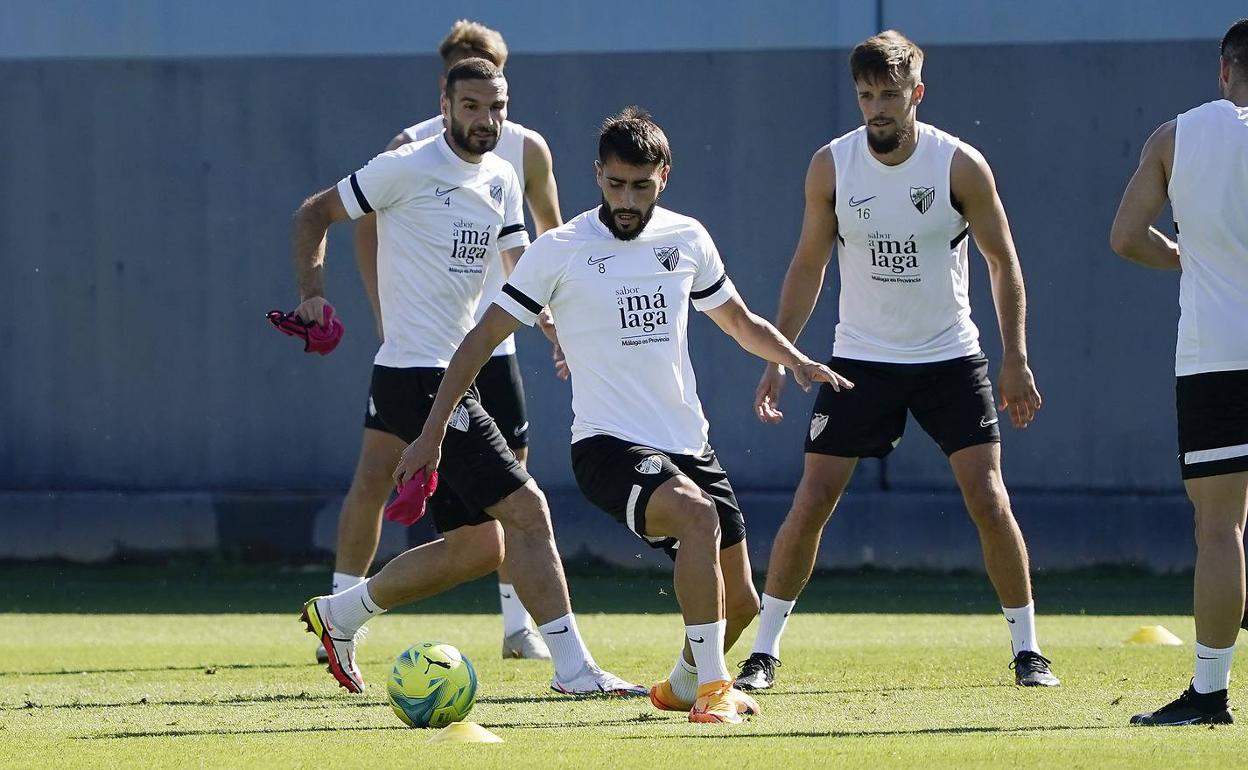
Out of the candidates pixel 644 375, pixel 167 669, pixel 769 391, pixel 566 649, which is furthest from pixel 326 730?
pixel 167 669

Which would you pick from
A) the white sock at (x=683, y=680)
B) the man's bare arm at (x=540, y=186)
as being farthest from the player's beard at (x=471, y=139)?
the white sock at (x=683, y=680)

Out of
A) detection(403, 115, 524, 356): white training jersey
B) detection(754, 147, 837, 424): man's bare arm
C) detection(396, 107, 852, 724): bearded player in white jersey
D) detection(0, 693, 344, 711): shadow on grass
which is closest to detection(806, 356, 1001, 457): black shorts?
detection(754, 147, 837, 424): man's bare arm

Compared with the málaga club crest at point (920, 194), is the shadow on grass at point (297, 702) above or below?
below

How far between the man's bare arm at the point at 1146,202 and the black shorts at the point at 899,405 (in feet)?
4.68

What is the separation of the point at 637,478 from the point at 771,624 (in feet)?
4.86

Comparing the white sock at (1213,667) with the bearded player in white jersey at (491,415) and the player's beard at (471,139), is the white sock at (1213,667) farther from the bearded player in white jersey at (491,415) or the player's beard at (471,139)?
the player's beard at (471,139)

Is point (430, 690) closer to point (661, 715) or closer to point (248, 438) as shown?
point (661, 715)

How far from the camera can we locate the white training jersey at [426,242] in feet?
24.6

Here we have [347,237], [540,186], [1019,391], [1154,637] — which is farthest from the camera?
[347,237]

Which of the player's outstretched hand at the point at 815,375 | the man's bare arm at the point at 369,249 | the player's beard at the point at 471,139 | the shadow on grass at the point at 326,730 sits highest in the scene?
the player's beard at the point at 471,139

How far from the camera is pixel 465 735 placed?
18.7 feet

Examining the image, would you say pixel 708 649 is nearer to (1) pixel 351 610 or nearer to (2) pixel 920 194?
(1) pixel 351 610

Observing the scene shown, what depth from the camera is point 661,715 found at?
6.43 m

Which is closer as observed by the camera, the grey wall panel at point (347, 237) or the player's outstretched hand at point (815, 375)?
the player's outstretched hand at point (815, 375)
